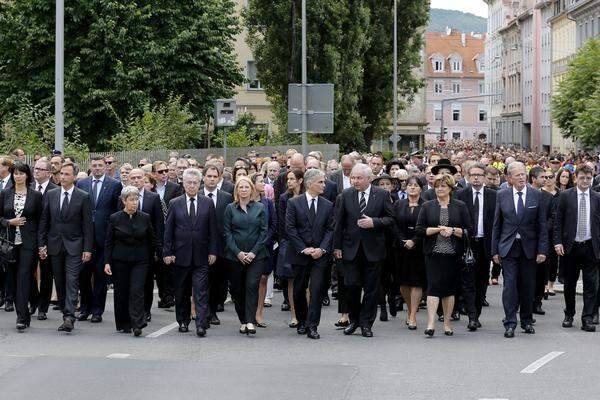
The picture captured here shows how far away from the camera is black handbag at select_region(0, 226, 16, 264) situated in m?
15.2

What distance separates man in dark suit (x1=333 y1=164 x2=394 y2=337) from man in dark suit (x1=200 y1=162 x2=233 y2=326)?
1331mm

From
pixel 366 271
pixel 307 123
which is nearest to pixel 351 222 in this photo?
pixel 366 271

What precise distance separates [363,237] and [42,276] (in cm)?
401

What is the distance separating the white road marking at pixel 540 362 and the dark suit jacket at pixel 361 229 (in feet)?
7.72

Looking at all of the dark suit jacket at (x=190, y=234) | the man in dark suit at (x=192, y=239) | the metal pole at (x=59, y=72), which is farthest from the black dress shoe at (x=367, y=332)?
the metal pole at (x=59, y=72)

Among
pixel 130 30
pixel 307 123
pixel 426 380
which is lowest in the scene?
pixel 426 380

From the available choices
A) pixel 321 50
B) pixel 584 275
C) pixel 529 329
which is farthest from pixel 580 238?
pixel 321 50

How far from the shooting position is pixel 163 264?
56.6 feet

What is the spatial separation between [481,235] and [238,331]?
3514 millimetres

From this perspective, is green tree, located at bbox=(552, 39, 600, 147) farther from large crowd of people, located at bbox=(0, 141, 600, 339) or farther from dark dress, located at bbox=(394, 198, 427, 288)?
large crowd of people, located at bbox=(0, 141, 600, 339)

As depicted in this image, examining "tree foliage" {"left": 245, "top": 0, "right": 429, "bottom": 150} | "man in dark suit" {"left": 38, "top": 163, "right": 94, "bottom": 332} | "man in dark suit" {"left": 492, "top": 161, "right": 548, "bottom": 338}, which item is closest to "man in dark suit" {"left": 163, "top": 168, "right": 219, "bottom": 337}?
"man in dark suit" {"left": 38, "top": 163, "right": 94, "bottom": 332}

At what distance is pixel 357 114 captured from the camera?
49000mm

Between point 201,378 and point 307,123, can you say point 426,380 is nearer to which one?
point 201,378

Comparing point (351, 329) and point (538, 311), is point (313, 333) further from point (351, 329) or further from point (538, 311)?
point (538, 311)
